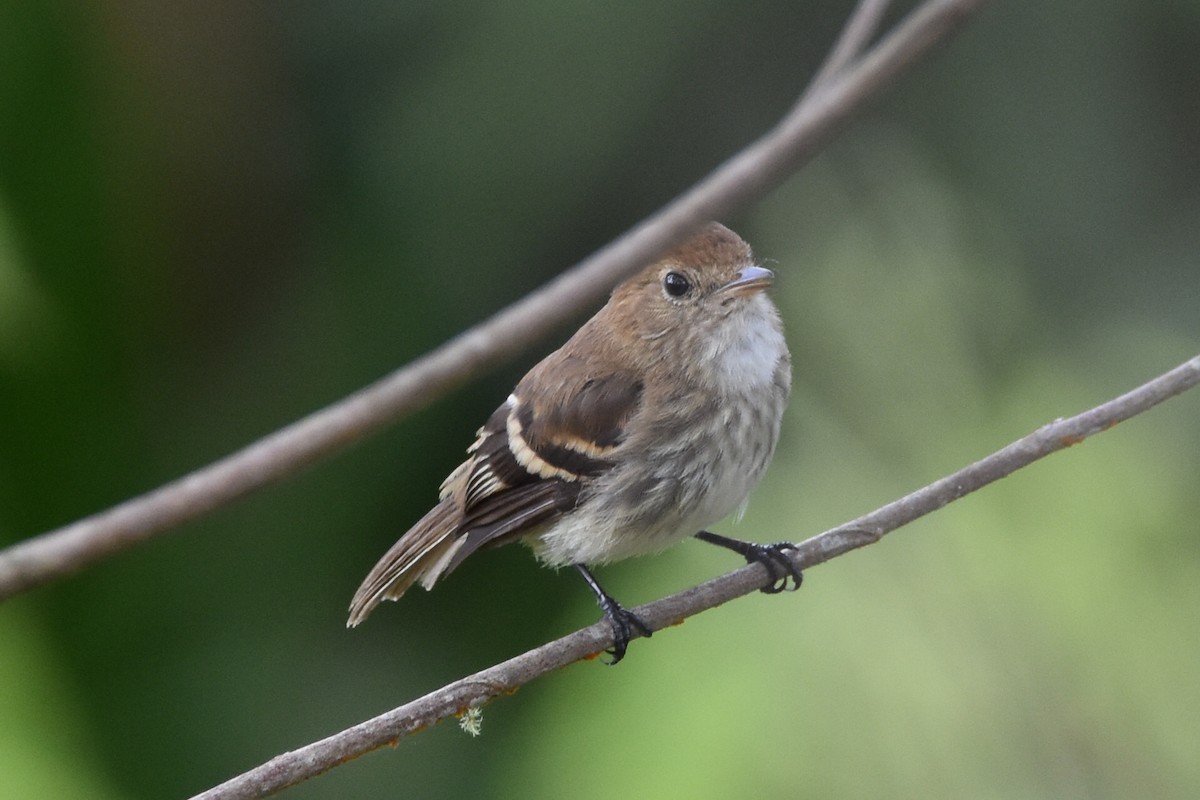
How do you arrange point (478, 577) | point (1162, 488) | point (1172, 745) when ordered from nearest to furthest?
point (1172, 745), point (1162, 488), point (478, 577)

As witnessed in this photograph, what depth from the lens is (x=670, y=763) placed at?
2.45 m

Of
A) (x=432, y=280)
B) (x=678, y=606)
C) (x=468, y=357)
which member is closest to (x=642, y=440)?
(x=678, y=606)

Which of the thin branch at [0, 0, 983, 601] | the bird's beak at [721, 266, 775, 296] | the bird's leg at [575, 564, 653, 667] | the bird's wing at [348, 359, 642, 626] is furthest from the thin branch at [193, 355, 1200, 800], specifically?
the thin branch at [0, 0, 983, 601]

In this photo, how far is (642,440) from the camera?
2.08 metres

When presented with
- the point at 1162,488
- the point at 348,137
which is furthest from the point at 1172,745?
the point at 348,137

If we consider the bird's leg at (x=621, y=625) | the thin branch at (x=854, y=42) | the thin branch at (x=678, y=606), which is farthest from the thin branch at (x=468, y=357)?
the bird's leg at (x=621, y=625)

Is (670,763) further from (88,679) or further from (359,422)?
(359,422)

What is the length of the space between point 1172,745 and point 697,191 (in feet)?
6.36

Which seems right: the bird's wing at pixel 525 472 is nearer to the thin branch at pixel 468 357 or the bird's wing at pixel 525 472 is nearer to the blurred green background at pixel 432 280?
the blurred green background at pixel 432 280

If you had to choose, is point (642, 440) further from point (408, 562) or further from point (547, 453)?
point (408, 562)

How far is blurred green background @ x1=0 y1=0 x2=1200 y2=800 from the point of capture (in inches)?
103

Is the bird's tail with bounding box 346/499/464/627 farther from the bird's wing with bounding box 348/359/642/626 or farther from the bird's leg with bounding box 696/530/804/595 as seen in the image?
the bird's leg with bounding box 696/530/804/595

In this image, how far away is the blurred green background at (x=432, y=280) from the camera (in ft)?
8.56

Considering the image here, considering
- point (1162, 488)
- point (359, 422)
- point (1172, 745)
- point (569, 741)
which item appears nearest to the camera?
point (359, 422)
